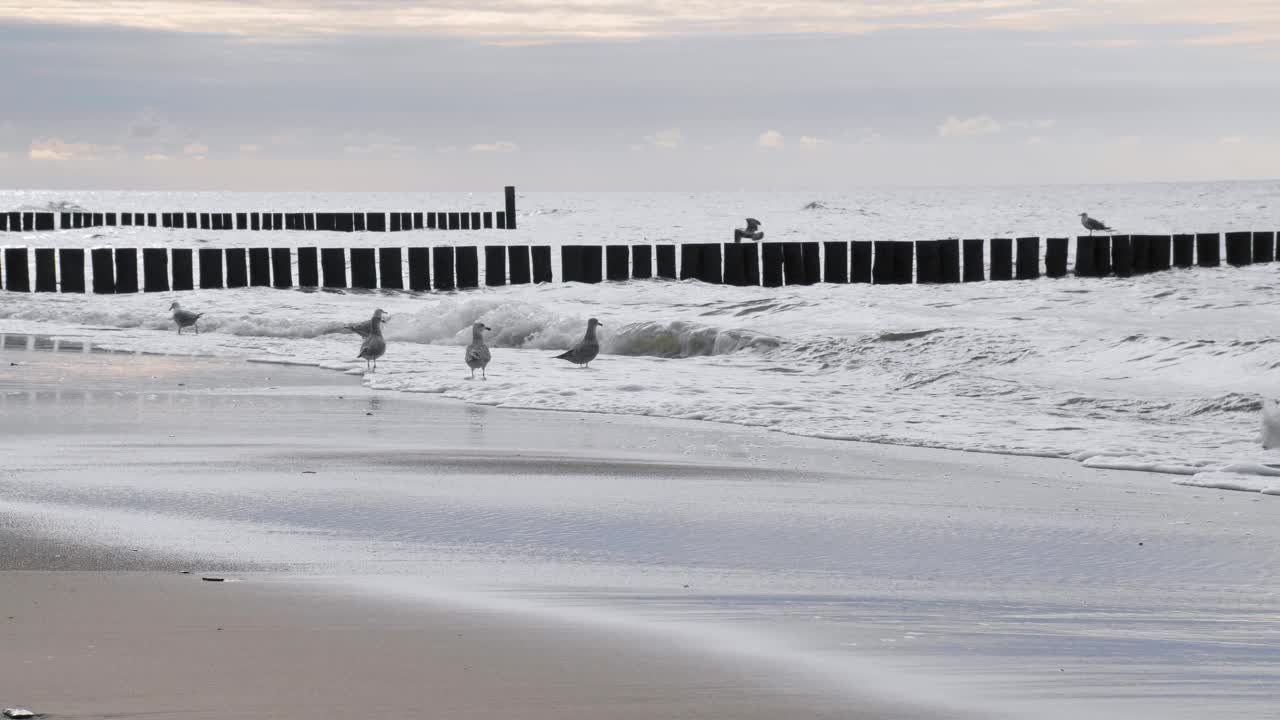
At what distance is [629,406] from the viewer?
9383 mm

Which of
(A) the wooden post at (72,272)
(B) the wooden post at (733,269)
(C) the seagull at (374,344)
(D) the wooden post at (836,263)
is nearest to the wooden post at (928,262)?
(D) the wooden post at (836,263)

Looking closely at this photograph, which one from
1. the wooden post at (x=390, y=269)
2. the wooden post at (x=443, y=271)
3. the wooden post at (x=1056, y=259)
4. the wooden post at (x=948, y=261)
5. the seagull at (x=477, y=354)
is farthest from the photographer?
the wooden post at (x=443, y=271)

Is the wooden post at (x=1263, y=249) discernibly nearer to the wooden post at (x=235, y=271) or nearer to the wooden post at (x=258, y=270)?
the wooden post at (x=258, y=270)

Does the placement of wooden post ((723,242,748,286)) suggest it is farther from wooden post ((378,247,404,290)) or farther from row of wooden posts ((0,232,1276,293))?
wooden post ((378,247,404,290))

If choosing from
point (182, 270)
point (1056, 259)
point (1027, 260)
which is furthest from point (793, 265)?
point (182, 270)

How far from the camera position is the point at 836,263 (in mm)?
19797

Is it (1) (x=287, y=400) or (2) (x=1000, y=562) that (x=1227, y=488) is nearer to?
(2) (x=1000, y=562)

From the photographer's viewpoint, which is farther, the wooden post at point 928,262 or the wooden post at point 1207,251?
the wooden post at point 1207,251

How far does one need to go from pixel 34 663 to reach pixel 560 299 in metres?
14.4

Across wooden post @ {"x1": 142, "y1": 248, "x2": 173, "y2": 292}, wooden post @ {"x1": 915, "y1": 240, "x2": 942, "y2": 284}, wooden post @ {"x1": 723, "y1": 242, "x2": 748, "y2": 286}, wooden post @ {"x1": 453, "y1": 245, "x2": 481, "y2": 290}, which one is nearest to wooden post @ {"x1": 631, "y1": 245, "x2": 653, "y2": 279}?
wooden post @ {"x1": 723, "y1": 242, "x2": 748, "y2": 286}

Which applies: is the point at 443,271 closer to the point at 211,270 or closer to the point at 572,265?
the point at 572,265

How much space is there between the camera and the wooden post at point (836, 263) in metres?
19.5

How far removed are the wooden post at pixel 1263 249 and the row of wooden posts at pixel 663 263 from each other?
0.05ft

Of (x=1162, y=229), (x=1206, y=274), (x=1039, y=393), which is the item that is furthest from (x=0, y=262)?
(x=1162, y=229)
